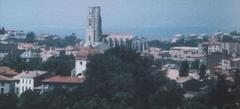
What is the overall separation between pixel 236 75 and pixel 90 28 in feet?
42.2

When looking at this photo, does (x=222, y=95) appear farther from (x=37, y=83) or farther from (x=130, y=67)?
(x=37, y=83)

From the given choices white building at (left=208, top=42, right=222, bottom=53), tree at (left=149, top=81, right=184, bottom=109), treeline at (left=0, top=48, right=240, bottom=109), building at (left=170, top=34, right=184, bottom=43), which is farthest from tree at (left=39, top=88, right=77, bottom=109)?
building at (left=170, top=34, right=184, bottom=43)

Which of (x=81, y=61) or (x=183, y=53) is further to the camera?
(x=183, y=53)

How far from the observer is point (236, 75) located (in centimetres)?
790

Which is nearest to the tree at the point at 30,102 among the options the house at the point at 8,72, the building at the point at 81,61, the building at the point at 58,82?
the building at the point at 58,82

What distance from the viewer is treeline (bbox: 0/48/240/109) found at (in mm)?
7387

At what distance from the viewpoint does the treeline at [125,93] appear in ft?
24.2

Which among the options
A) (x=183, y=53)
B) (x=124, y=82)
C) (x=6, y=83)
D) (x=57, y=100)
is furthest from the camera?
(x=183, y=53)

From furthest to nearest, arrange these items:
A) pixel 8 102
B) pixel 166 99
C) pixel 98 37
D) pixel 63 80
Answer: pixel 98 37, pixel 63 80, pixel 166 99, pixel 8 102

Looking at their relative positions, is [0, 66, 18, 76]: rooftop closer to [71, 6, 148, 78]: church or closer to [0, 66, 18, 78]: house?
[0, 66, 18, 78]: house

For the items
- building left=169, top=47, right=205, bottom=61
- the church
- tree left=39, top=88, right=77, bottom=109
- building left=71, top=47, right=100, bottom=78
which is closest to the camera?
tree left=39, top=88, right=77, bottom=109

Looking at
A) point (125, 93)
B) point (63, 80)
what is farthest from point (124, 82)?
point (63, 80)

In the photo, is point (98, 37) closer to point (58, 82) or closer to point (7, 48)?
point (7, 48)

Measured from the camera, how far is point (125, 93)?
7945 mm
